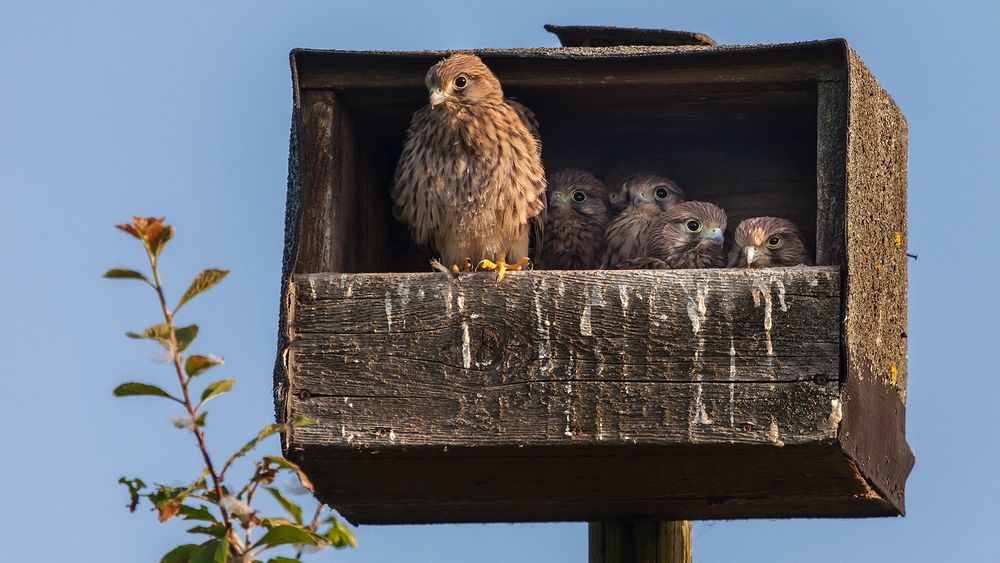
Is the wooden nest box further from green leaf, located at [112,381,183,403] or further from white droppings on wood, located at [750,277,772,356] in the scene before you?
green leaf, located at [112,381,183,403]

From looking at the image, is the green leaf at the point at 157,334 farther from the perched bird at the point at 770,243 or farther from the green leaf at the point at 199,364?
the perched bird at the point at 770,243

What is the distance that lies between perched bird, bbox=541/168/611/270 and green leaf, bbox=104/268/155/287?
3.11 metres

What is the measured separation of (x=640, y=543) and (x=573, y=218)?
1.33 meters

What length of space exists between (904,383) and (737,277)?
3.55 ft

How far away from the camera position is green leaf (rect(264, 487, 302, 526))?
3.25 m

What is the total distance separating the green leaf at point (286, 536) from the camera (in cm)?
299

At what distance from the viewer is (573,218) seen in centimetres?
608

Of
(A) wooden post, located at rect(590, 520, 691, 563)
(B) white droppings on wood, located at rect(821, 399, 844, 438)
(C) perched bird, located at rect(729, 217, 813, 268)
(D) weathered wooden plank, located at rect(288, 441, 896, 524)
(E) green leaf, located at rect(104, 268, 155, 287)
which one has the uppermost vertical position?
(C) perched bird, located at rect(729, 217, 813, 268)

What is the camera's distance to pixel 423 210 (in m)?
5.54

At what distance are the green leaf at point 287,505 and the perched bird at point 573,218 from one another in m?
2.70

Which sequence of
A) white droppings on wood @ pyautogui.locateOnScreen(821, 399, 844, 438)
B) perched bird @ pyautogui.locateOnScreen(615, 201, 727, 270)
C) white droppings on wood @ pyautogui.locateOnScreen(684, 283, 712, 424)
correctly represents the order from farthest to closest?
perched bird @ pyautogui.locateOnScreen(615, 201, 727, 270) → white droppings on wood @ pyautogui.locateOnScreen(684, 283, 712, 424) → white droppings on wood @ pyautogui.locateOnScreen(821, 399, 844, 438)

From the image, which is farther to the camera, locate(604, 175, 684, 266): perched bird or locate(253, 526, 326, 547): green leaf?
locate(604, 175, 684, 266): perched bird

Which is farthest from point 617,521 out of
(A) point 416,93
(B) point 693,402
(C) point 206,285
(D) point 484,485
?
(C) point 206,285

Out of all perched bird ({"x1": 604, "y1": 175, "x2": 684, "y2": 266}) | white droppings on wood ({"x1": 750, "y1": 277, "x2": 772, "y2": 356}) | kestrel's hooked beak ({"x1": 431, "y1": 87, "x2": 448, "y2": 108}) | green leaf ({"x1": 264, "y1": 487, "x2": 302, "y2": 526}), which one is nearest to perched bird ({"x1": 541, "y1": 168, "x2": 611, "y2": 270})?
perched bird ({"x1": 604, "y1": 175, "x2": 684, "y2": 266})
